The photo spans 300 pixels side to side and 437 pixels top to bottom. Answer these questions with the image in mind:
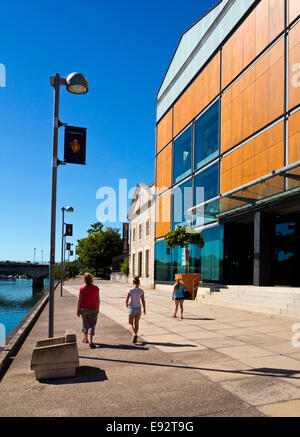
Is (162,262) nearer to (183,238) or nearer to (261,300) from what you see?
(183,238)

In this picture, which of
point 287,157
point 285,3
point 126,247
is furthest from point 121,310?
point 126,247

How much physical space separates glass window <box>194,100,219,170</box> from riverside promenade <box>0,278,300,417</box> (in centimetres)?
1764

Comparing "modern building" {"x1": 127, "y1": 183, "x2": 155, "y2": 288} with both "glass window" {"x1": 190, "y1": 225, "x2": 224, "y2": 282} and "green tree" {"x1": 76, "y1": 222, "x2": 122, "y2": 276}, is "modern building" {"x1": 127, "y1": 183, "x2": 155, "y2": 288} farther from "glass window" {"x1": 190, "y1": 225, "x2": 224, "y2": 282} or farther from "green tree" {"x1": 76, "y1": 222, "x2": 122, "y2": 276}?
"green tree" {"x1": 76, "y1": 222, "x2": 122, "y2": 276}

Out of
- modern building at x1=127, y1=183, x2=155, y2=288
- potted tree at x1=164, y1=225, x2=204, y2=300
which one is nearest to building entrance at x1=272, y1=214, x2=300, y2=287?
potted tree at x1=164, y1=225, x2=204, y2=300

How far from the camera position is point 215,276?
2522cm

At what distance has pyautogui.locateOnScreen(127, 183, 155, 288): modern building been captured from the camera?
41584 millimetres

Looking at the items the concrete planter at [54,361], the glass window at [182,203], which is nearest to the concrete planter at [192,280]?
the glass window at [182,203]

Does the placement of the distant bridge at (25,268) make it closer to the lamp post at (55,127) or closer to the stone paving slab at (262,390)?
the lamp post at (55,127)

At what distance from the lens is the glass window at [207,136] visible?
26.6 metres

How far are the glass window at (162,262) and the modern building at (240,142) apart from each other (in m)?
0.48

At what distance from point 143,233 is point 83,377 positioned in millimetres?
40239

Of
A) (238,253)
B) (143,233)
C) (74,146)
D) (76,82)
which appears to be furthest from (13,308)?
(76,82)
